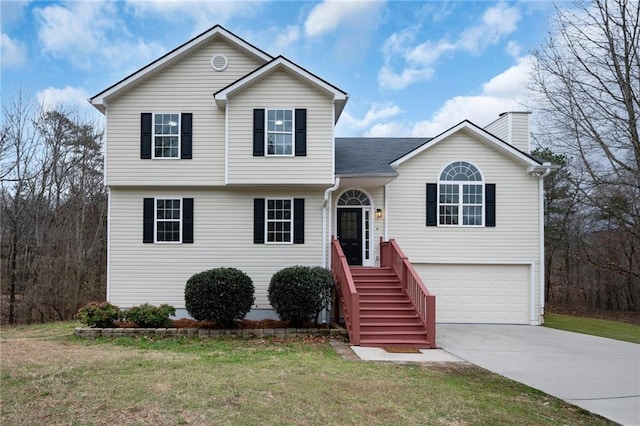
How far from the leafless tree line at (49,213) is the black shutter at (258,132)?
10453 mm

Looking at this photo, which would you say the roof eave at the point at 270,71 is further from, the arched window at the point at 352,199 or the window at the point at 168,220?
the window at the point at 168,220

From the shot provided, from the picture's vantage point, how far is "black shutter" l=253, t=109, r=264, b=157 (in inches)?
441

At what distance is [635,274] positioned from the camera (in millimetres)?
20062

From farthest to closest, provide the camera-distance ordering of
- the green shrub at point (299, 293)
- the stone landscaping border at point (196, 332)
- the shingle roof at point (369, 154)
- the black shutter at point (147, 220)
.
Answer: the shingle roof at point (369, 154), the black shutter at point (147, 220), the green shrub at point (299, 293), the stone landscaping border at point (196, 332)

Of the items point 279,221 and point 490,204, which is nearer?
point 279,221

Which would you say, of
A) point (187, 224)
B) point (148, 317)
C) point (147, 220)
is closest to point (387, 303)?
point (148, 317)

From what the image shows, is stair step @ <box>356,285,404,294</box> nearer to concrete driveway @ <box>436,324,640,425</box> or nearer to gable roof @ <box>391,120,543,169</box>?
concrete driveway @ <box>436,324,640,425</box>

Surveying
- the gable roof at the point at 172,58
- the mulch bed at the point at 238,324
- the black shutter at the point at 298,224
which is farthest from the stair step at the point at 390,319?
the gable roof at the point at 172,58

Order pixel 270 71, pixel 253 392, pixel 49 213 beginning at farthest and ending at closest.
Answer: pixel 49 213 → pixel 270 71 → pixel 253 392

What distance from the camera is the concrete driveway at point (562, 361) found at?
18.1 feet

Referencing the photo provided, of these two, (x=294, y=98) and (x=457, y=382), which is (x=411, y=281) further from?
(x=294, y=98)

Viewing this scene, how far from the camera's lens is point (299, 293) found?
32.2ft

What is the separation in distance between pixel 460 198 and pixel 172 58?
9624 millimetres

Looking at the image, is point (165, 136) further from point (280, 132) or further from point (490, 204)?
point (490, 204)
